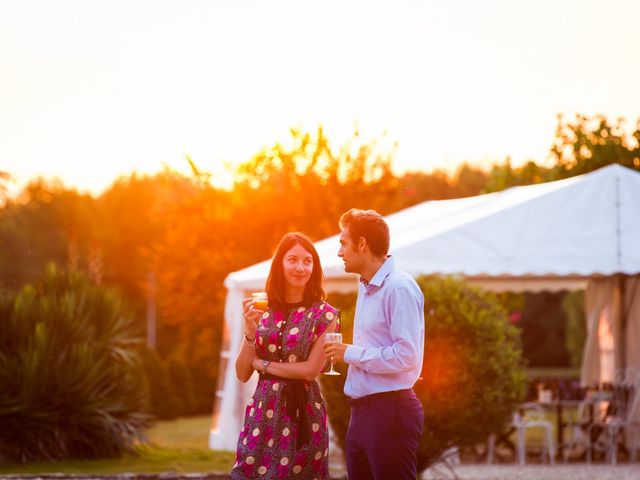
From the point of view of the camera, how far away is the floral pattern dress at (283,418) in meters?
6.05

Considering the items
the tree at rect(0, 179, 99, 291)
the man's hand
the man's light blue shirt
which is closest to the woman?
the man's hand

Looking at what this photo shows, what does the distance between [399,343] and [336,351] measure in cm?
34

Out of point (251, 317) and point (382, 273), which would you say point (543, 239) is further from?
point (382, 273)

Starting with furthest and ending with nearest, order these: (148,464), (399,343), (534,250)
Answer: (534,250) → (148,464) → (399,343)

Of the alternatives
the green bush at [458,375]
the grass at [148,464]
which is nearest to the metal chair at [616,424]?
the green bush at [458,375]

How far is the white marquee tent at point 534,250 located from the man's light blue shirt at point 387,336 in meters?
8.97

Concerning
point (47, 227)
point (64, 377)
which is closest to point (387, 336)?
point (64, 377)

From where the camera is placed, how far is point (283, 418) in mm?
6070

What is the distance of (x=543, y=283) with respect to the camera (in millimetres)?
19422

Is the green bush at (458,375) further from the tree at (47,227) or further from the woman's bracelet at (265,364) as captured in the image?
the tree at (47,227)

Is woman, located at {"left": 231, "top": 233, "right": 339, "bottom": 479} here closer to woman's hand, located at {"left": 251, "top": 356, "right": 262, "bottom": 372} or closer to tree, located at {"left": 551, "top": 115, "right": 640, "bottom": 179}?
woman's hand, located at {"left": 251, "top": 356, "right": 262, "bottom": 372}

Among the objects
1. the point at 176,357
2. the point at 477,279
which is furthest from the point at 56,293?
the point at 176,357

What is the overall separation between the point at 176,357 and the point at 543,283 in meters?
10.5

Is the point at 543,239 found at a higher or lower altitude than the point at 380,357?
higher
